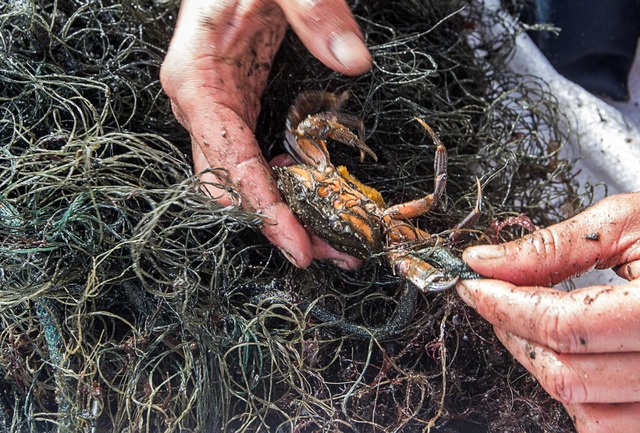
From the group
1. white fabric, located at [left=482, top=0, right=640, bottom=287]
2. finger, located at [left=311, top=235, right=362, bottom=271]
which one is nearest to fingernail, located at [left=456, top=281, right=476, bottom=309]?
finger, located at [left=311, top=235, right=362, bottom=271]

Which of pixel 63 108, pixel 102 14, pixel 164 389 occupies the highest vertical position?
pixel 102 14

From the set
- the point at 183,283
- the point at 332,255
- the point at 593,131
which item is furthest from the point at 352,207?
the point at 593,131

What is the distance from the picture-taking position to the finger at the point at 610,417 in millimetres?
843

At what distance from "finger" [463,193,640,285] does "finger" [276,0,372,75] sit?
38cm

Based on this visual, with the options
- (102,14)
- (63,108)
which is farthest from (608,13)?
(63,108)

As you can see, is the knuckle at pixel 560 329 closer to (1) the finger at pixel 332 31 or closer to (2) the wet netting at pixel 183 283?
(2) the wet netting at pixel 183 283

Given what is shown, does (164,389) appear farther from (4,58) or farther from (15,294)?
(4,58)

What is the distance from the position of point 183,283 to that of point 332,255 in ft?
0.98

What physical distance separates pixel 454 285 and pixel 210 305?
47 cm

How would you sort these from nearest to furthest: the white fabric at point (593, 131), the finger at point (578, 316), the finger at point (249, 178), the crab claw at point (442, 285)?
the finger at point (578, 316) < the crab claw at point (442, 285) < the finger at point (249, 178) < the white fabric at point (593, 131)

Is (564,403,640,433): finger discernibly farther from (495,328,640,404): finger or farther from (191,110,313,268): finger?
(191,110,313,268): finger

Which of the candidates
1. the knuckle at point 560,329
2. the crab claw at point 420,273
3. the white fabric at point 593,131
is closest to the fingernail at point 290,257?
the crab claw at point 420,273

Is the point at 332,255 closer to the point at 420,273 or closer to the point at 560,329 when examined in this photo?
the point at 420,273

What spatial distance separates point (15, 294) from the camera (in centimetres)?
100
